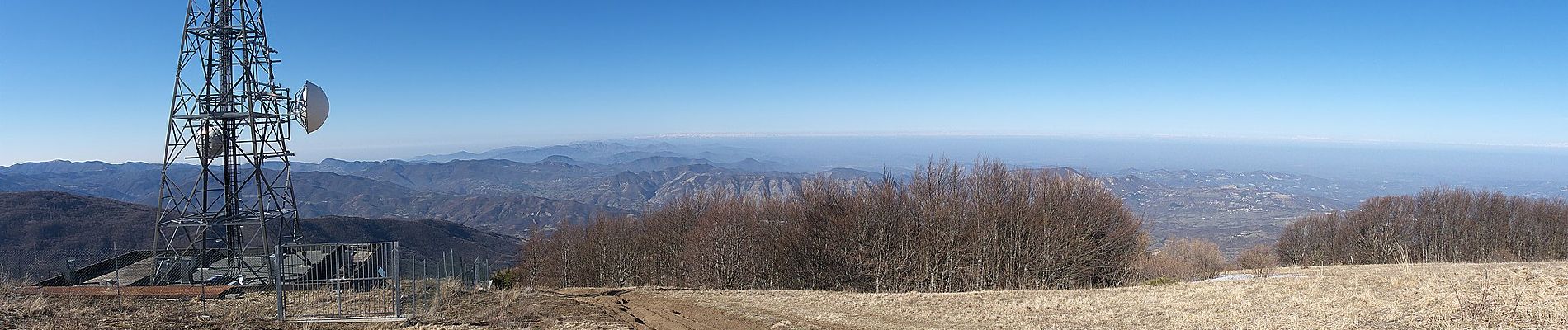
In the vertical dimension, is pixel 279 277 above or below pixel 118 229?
above

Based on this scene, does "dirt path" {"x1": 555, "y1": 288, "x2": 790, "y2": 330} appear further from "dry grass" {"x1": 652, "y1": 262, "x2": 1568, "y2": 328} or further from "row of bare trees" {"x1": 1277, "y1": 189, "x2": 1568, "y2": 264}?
"row of bare trees" {"x1": 1277, "y1": 189, "x2": 1568, "y2": 264}

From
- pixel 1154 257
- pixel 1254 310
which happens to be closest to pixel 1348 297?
pixel 1254 310

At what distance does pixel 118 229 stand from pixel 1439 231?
172m

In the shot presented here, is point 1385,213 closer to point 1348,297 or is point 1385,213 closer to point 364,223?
point 1348,297

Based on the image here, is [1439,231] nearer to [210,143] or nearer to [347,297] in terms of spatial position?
[347,297]

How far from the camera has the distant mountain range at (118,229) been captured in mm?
109938

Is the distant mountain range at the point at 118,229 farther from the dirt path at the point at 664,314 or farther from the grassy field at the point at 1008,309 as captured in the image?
the grassy field at the point at 1008,309

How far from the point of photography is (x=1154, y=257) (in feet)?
137

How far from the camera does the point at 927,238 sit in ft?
118

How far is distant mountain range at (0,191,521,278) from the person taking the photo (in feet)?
361

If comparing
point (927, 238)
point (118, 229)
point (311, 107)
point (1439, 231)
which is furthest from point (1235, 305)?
point (118, 229)

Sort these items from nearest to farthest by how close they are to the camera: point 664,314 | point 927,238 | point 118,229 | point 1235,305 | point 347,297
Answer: point 347,297, point 1235,305, point 664,314, point 927,238, point 118,229

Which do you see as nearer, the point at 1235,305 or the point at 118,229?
the point at 1235,305

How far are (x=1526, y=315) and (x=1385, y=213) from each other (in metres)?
49.8
